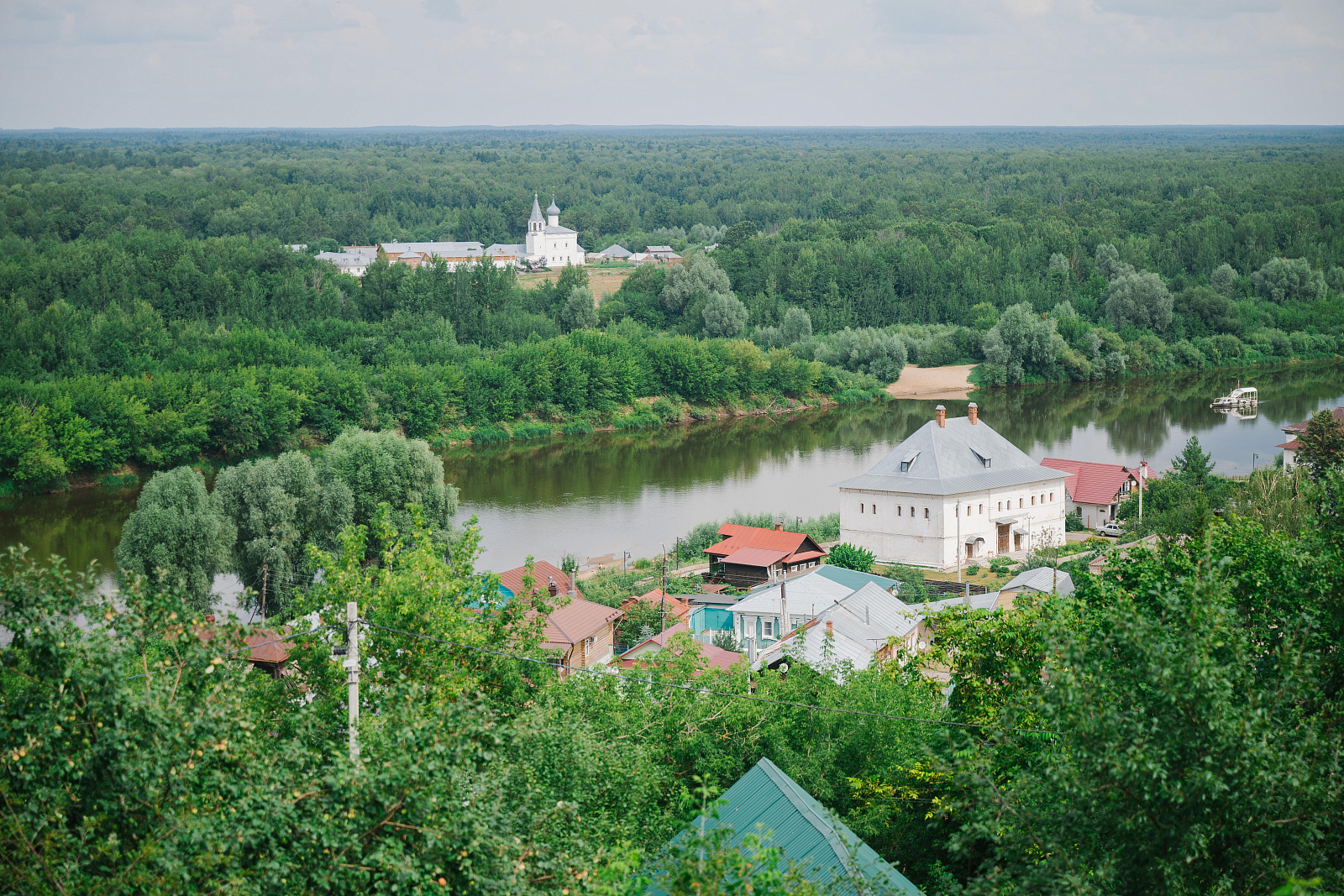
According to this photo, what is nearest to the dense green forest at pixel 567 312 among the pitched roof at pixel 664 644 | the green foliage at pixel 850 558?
the green foliage at pixel 850 558

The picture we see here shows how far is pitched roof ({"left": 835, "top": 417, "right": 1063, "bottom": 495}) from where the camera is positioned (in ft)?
80.0

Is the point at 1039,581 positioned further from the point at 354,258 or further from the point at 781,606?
the point at 354,258

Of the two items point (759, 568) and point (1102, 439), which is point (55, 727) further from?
point (1102, 439)

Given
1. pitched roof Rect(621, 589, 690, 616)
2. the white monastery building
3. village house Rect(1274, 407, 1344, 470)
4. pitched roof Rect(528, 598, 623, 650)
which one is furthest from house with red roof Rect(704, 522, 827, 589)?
village house Rect(1274, 407, 1344, 470)

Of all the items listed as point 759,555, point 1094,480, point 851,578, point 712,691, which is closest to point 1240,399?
point 1094,480

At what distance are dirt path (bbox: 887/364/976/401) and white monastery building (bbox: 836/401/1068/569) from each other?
2047cm

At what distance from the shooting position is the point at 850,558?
73.9ft

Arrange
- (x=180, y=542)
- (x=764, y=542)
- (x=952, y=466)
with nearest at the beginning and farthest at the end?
(x=180, y=542) < (x=764, y=542) < (x=952, y=466)

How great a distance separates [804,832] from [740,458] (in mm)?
29502

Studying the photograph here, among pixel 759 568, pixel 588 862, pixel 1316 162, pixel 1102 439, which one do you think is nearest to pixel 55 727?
pixel 588 862

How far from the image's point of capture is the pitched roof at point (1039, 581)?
1925 centimetres

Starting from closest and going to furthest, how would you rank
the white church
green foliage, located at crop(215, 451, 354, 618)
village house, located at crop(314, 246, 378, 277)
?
green foliage, located at crop(215, 451, 354, 618)
village house, located at crop(314, 246, 378, 277)
the white church

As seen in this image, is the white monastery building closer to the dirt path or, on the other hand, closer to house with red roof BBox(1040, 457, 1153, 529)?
house with red roof BBox(1040, 457, 1153, 529)

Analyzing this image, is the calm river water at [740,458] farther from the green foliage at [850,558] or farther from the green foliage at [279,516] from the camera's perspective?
the green foliage at [850,558]
